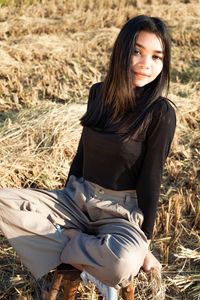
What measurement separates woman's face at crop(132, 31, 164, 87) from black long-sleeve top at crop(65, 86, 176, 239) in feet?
0.43

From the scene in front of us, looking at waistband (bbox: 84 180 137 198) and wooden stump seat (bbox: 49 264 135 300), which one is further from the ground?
waistband (bbox: 84 180 137 198)

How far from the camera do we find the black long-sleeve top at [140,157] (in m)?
2.09

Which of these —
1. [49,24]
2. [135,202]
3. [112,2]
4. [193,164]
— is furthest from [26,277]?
[112,2]

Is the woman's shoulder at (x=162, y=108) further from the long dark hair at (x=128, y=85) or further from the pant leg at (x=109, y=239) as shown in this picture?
the pant leg at (x=109, y=239)

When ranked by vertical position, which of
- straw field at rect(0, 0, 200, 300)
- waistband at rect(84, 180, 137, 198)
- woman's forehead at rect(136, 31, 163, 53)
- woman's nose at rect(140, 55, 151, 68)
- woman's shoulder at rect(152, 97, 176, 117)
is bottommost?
straw field at rect(0, 0, 200, 300)

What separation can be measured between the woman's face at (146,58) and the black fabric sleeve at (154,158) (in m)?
0.15

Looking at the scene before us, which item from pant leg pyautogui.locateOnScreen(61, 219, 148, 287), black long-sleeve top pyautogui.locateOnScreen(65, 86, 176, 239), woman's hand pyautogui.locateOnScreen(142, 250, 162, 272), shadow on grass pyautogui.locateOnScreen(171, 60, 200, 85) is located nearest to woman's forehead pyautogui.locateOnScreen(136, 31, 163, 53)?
black long-sleeve top pyautogui.locateOnScreen(65, 86, 176, 239)

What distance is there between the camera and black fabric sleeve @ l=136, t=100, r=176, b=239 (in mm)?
2080

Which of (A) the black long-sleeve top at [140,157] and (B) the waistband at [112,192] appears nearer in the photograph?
(A) the black long-sleeve top at [140,157]

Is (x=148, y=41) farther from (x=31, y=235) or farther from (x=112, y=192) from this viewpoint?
(x=31, y=235)

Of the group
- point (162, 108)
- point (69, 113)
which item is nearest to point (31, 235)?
point (162, 108)

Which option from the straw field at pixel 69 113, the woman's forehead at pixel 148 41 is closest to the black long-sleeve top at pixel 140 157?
the woman's forehead at pixel 148 41

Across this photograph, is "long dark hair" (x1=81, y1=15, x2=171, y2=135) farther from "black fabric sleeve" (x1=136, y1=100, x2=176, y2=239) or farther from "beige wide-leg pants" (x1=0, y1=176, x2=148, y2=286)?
"beige wide-leg pants" (x1=0, y1=176, x2=148, y2=286)

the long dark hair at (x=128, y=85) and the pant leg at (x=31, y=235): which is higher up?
the long dark hair at (x=128, y=85)
